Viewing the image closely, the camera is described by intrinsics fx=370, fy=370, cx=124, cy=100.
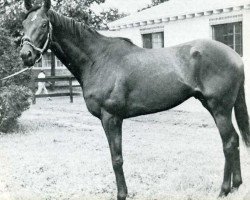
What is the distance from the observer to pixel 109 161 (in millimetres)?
6852

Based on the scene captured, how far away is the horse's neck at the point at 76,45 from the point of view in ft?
15.4

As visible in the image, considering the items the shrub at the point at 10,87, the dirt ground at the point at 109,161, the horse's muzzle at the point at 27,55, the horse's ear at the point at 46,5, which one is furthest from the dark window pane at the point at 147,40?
the horse's muzzle at the point at 27,55

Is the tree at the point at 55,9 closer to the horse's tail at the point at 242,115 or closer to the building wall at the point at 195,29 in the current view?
the building wall at the point at 195,29

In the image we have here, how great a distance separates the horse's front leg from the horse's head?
1.10 metres

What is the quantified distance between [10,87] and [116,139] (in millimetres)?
5978

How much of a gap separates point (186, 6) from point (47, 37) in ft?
33.1

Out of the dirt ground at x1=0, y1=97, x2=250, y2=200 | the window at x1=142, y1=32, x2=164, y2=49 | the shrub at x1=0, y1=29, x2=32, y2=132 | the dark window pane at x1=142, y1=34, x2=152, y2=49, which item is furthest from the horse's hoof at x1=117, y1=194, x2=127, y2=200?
the dark window pane at x1=142, y1=34, x2=152, y2=49

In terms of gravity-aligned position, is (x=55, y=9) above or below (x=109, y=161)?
above

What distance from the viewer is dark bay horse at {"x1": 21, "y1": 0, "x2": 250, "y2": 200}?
4516 millimetres

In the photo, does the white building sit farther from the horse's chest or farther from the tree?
the tree

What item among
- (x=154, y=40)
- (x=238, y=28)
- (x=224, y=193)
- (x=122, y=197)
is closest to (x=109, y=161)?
(x=122, y=197)

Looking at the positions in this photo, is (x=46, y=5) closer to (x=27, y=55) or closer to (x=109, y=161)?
(x=27, y=55)

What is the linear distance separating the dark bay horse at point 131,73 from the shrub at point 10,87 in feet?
17.1

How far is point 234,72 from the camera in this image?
187 inches
